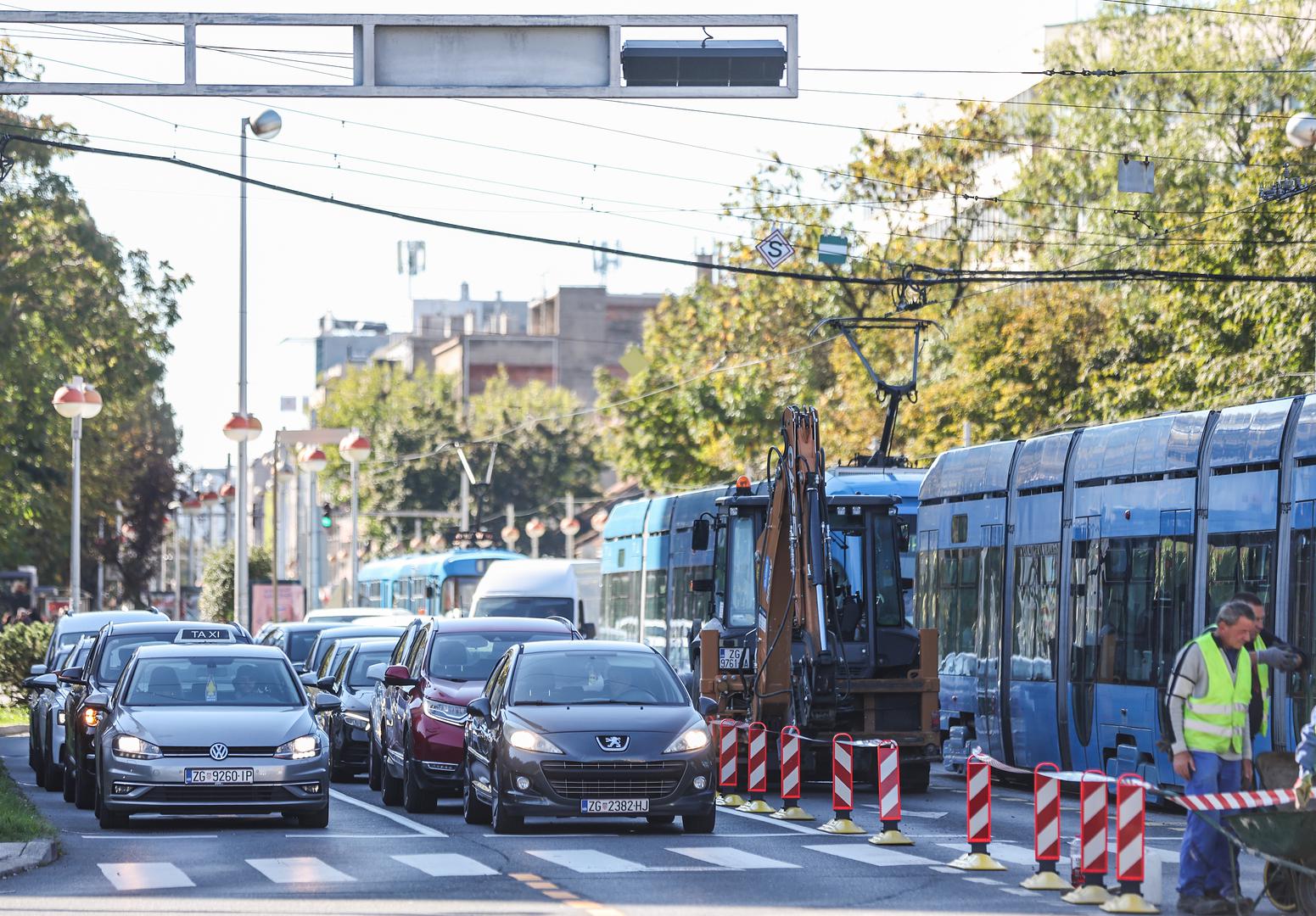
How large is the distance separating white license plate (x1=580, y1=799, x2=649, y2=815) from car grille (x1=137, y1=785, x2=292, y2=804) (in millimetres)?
2591

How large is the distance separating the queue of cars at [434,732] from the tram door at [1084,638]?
378 cm

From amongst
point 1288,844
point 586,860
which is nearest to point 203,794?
point 586,860

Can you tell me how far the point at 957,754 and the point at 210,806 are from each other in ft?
30.4

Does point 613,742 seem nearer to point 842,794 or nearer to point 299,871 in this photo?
point 842,794

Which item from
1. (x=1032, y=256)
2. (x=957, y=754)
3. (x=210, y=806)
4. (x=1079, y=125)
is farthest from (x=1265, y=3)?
(x=210, y=806)

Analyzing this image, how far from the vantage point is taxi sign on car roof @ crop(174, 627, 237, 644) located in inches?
1031

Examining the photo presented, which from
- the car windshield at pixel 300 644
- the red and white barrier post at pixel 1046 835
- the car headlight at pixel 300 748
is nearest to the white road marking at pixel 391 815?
the car headlight at pixel 300 748

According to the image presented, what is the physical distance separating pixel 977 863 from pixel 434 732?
7.15 meters

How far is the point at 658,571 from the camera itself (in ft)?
125

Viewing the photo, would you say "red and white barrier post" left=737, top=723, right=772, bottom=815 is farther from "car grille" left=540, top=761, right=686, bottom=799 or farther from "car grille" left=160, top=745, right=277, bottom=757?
"car grille" left=160, top=745, right=277, bottom=757

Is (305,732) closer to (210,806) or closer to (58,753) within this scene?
(210,806)

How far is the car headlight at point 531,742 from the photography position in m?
18.2

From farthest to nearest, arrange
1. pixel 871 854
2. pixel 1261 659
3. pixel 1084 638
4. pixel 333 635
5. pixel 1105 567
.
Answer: pixel 333 635, pixel 1084 638, pixel 1105 567, pixel 871 854, pixel 1261 659

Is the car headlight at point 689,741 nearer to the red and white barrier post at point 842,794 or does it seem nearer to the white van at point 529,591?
the red and white barrier post at point 842,794
